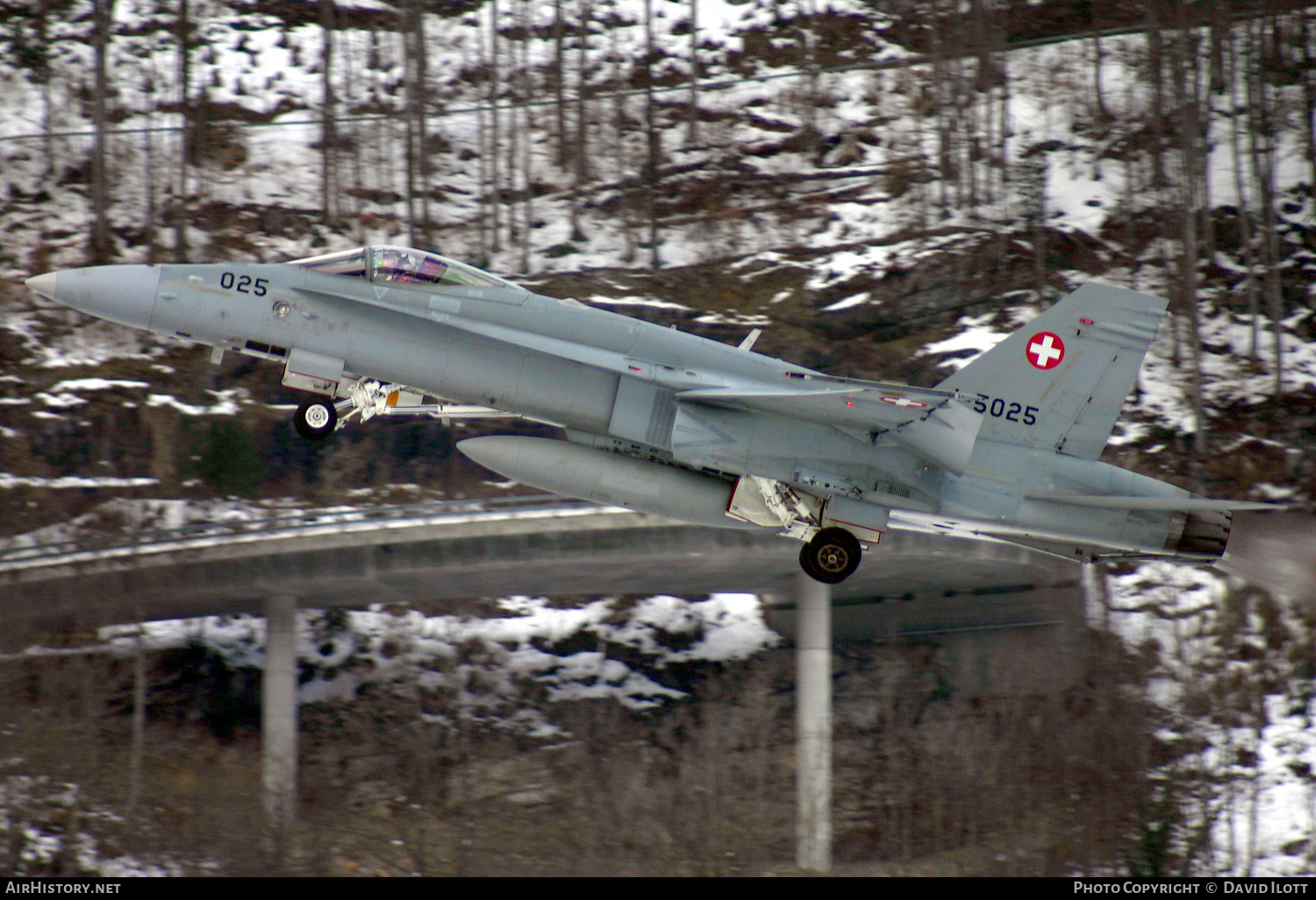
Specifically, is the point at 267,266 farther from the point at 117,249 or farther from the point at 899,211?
the point at 899,211

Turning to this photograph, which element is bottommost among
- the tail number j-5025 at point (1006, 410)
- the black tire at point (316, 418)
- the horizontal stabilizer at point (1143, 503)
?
the horizontal stabilizer at point (1143, 503)

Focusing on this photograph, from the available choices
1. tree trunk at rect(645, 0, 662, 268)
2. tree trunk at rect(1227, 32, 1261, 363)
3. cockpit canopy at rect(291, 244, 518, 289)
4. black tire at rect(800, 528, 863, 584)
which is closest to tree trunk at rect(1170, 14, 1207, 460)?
tree trunk at rect(1227, 32, 1261, 363)

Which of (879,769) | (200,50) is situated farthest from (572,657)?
(200,50)

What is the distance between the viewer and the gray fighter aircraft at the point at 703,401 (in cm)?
1652

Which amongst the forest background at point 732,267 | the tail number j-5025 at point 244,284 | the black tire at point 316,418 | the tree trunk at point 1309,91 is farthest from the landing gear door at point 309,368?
the tree trunk at point 1309,91

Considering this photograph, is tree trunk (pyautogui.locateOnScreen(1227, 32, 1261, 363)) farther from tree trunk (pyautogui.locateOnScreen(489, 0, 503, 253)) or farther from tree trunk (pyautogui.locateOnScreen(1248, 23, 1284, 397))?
tree trunk (pyautogui.locateOnScreen(489, 0, 503, 253))

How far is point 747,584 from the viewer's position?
28375 millimetres

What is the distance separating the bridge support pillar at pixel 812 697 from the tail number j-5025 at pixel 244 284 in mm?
13572

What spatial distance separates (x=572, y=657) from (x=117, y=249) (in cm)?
1928

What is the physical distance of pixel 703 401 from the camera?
17.0 metres

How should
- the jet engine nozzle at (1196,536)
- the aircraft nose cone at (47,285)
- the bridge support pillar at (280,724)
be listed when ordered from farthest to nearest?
the bridge support pillar at (280,724) → the jet engine nozzle at (1196,536) → the aircraft nose cone at (47,285)

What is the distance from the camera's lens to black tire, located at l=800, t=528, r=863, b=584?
18.0 m

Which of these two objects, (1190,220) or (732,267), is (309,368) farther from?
(1190,220)

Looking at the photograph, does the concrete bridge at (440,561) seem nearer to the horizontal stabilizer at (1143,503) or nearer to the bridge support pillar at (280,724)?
the bridge support pillar at (280,724)
